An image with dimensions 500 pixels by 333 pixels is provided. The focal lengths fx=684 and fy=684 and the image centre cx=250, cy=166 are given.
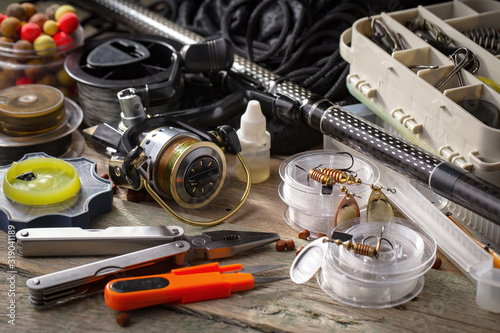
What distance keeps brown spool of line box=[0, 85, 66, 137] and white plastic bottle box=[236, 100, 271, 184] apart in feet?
1.17

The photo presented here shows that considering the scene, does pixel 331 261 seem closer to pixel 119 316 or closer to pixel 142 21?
pixel 119 316

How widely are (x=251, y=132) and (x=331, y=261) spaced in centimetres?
33

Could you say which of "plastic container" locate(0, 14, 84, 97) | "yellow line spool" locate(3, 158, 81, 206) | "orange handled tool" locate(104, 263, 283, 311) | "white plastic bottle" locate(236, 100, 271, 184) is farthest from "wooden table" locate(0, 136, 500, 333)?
"plastic container" locate(0, 14, 84, 97)

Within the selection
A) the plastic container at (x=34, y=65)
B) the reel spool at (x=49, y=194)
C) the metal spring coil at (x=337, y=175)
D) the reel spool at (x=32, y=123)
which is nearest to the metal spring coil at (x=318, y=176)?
the metal spring coil at (x=337, y=175)

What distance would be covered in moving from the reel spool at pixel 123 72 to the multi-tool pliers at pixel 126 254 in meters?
0.33

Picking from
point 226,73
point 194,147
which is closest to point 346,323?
point 194,147

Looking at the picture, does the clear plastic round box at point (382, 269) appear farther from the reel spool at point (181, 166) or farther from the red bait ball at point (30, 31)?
the red bait ball at point (30, 31)

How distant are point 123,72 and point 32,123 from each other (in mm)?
215

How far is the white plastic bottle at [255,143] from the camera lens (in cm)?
118

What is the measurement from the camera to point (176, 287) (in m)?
0.91

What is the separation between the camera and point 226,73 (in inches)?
54.7

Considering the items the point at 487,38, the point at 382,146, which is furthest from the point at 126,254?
the point at 487,38

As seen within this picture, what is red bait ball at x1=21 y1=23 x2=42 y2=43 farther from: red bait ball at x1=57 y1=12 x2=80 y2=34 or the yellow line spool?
the yellow line spool

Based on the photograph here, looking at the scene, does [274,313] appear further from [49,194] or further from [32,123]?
[32,123]
